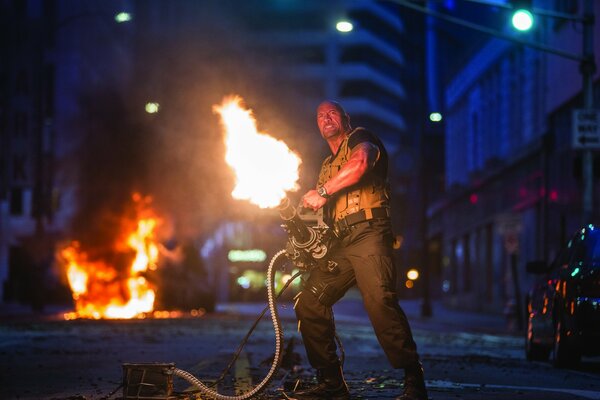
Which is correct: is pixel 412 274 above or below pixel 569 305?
above

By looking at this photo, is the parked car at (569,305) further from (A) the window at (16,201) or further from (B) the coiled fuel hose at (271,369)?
(A) the window at (16,201)

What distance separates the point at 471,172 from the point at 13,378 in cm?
3747

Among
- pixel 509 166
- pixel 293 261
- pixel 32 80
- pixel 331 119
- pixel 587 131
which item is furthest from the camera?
pixel 32 80

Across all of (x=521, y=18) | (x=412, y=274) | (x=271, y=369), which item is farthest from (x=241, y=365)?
(x=412, y=274)

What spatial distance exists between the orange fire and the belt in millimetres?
24779

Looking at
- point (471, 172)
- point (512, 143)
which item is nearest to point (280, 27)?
point (471, 172)

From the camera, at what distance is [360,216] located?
7.29 m

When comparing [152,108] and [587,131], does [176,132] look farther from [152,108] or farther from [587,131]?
[587,131]

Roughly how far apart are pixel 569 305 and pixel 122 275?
2487 cm

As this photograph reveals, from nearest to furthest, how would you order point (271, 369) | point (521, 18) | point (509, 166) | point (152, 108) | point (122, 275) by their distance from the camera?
1. point (271, 369)
2. point (521, 18)
3. point (122, 275)
4. point (509, 166)
5. point (152, 108)

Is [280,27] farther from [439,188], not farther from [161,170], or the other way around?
[161,170]

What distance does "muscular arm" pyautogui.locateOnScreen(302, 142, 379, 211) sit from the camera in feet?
23.8

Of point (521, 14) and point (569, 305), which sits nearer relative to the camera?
point (569, 305)

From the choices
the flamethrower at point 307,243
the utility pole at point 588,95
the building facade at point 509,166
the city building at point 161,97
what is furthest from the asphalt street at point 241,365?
the building facade at point 509,166
